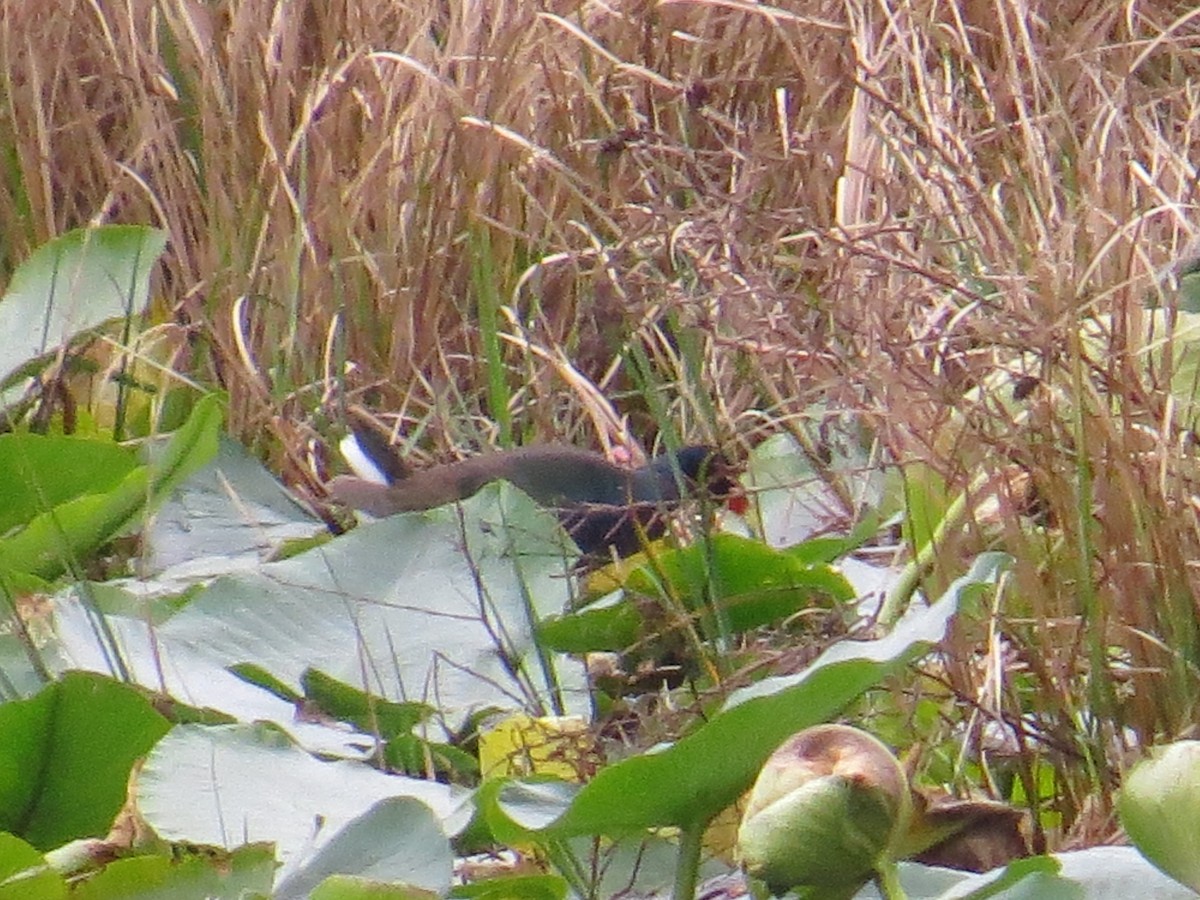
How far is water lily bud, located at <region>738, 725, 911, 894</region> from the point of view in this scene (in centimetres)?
78

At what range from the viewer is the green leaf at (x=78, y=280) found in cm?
180

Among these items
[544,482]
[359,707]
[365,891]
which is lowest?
[544,482]

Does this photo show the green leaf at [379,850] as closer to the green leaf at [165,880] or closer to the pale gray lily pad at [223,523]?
the green leaf at [165,880]

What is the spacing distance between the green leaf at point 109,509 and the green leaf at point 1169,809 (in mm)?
820

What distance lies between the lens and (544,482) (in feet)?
6.45

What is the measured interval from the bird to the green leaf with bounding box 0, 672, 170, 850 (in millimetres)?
678

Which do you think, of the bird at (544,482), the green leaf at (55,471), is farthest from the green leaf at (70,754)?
the bird at (544,482)

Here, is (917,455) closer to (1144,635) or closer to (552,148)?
(1144,635)

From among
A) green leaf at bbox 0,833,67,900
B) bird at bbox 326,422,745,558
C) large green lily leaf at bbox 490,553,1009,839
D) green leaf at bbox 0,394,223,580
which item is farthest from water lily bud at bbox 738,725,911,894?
bird at bbox 326,422,745,558

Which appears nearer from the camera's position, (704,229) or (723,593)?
(723,593)

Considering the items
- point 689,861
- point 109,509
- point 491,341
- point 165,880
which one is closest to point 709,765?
point 689,861

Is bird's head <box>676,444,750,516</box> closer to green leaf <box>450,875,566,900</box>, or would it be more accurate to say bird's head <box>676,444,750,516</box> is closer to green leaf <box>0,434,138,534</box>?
green leaf <box>0,434,138,534</box>

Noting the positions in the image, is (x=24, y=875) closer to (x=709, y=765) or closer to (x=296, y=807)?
(x=296, y=807)

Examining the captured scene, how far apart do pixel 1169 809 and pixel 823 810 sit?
121mm
